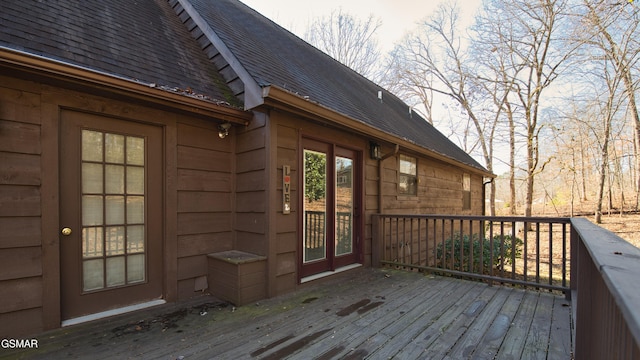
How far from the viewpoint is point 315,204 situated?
4.02 m

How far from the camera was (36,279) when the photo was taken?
7.84 feet

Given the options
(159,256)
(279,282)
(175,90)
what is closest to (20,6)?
(175,90)

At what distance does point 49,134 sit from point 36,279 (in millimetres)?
1144

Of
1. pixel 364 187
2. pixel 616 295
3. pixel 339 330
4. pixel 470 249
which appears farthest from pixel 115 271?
pixel 470 249

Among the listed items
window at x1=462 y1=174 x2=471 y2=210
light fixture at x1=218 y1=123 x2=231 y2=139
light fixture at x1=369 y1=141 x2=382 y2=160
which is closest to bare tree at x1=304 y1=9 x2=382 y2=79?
window at x1=462 y1=174 x2=471 y2=210

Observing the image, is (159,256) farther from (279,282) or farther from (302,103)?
(302,103)

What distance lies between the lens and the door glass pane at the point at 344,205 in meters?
4.37

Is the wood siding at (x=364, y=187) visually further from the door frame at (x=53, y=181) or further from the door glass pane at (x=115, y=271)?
the door frame at (x=53, y=181)

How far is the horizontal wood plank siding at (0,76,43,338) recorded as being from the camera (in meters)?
2.29

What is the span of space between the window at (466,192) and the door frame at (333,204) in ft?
20.5

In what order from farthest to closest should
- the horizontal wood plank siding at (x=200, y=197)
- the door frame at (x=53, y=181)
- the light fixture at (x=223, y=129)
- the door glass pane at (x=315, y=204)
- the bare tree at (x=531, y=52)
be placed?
the bare tree at (x=531, y=52), the door glass pane at (x=315, y=204), the light fixture at (x=223, y=129), the horizontal wood plank siding at (x=200, y=197), the door frame at (x=53, y=181)

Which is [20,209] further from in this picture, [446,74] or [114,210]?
[446,74]

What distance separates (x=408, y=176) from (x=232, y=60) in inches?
160

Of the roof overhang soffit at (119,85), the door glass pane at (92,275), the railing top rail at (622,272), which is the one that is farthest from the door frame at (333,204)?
the railing top rail at (622,272)
